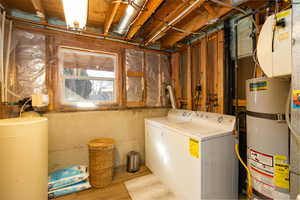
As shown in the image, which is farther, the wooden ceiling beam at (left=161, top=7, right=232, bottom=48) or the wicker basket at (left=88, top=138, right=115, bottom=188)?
the wicker basket at (left=88, top=138, right=115, bottom=188)

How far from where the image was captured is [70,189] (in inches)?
72.4

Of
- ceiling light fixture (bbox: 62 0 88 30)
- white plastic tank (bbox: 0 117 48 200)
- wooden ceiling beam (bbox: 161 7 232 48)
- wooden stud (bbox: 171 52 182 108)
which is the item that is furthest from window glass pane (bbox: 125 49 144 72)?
white plastic tank (bbox: 0 117 48 200)

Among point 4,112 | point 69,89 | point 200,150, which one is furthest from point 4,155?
point 200,150

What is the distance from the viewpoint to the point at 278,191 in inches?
42.3

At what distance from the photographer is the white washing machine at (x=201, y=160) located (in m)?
1.37

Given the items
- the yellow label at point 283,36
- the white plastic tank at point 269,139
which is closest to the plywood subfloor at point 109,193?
the white plastic tank at point 269,139

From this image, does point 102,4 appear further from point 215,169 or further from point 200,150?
point 215,169

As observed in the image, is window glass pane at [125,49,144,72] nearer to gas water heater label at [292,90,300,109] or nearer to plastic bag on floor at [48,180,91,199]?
plastic bag on floor at [48,180,91,199]

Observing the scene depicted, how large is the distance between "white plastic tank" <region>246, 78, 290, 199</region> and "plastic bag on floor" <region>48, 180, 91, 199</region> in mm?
2079

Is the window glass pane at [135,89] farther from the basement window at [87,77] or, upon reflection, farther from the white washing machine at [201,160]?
the white washing machine at [201,160]

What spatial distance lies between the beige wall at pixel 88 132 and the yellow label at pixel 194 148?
1389mm

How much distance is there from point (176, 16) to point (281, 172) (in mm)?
1978

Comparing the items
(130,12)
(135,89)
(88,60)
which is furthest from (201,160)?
(88,60)

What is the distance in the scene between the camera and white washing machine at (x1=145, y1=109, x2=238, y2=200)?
4.50ft
